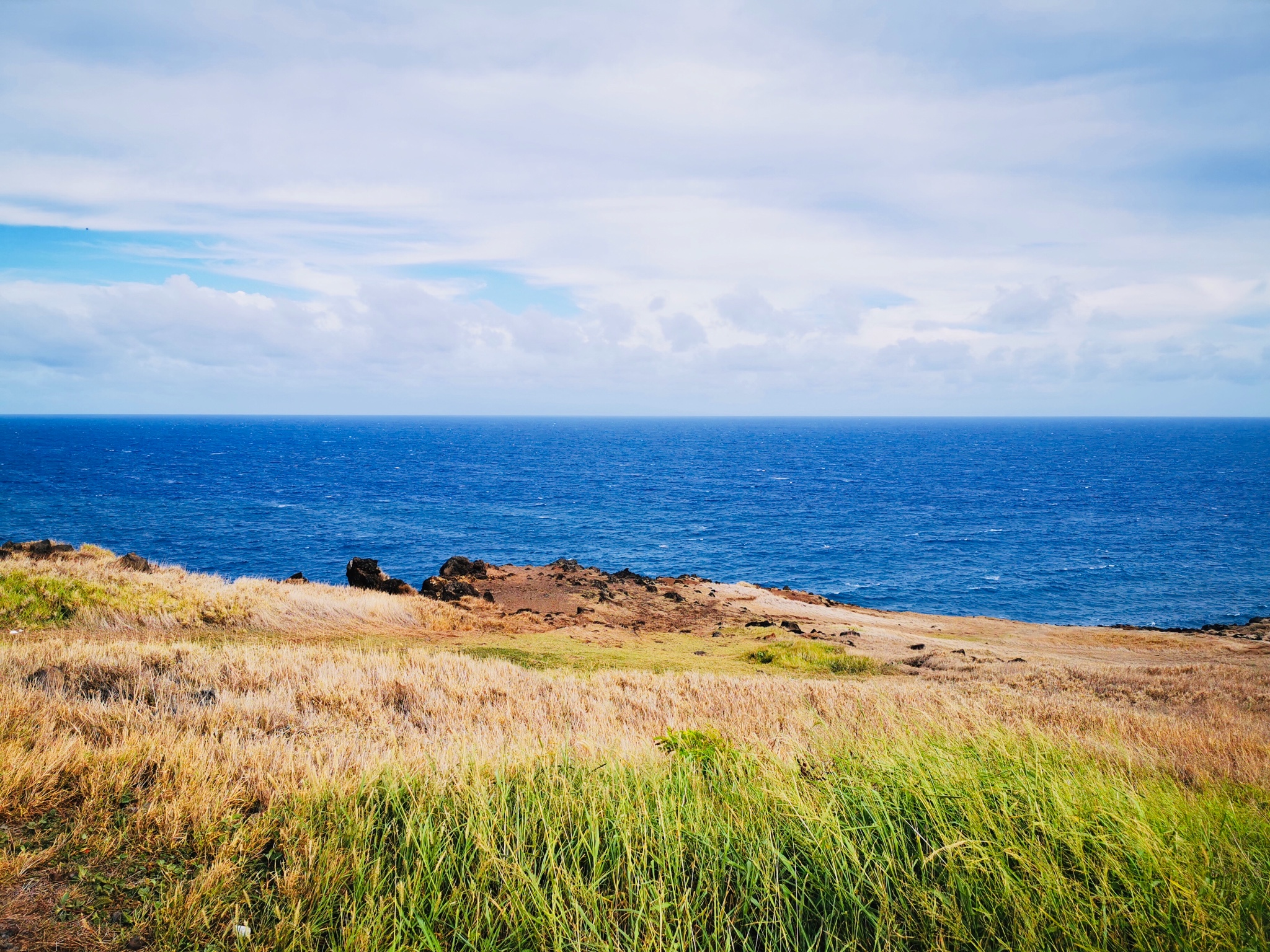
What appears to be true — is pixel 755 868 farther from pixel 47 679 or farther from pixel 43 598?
pixel 43 598

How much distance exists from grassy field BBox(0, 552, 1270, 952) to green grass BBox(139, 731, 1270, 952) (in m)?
0.02

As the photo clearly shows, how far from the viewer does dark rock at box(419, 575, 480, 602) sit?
24.8 meters

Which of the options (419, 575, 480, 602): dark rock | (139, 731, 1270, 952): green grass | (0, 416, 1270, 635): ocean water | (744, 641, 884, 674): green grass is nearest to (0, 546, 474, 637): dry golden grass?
(419, 575, 480, 602): dark rock

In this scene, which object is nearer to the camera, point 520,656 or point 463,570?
point 520,656

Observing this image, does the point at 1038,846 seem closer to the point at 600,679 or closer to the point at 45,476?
the point at 600,679

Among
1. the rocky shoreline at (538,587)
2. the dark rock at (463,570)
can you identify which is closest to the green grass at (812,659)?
the rocky shoreline at (538,587)

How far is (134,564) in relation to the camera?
2175 centimetres

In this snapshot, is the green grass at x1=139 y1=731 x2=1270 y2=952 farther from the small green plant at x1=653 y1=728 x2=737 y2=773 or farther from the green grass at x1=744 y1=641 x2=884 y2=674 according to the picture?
the green grass at x1=744 y1=641 x2=884 y2=674

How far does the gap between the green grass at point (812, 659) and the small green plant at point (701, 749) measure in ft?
37.6

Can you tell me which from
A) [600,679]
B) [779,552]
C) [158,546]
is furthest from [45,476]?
[600,679]

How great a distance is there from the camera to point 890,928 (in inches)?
137

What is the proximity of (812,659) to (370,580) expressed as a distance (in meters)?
17.1

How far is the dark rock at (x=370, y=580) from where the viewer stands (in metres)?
25.4

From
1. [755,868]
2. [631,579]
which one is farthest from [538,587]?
[755,868]
